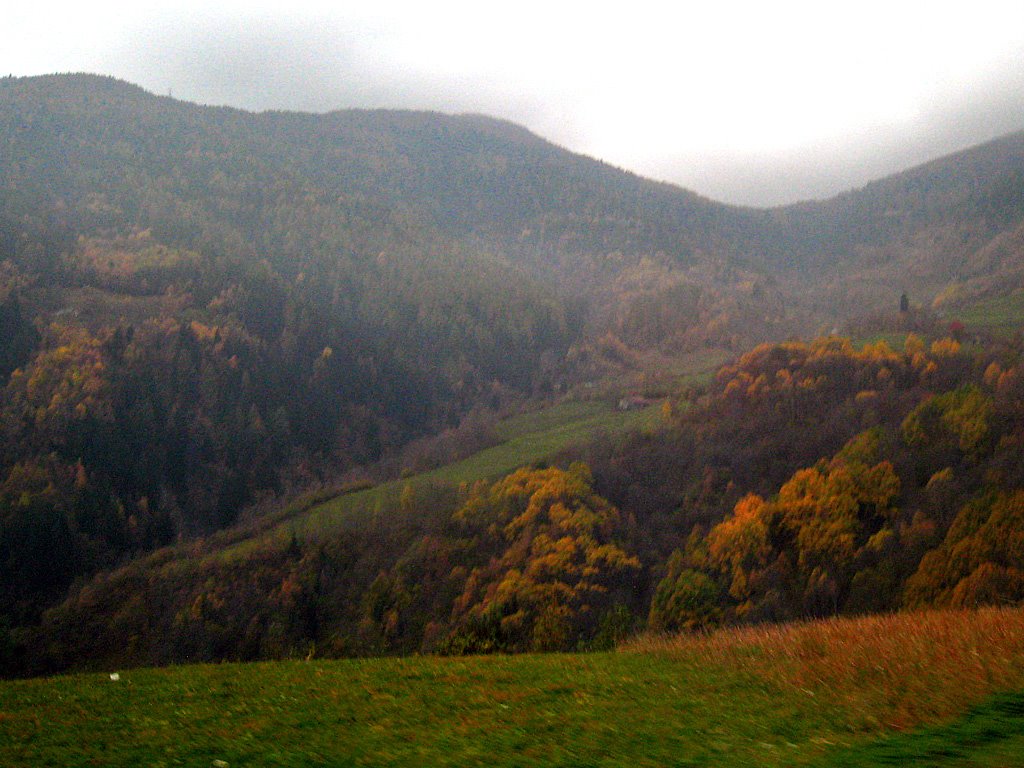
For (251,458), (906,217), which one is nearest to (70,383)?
(251,458)

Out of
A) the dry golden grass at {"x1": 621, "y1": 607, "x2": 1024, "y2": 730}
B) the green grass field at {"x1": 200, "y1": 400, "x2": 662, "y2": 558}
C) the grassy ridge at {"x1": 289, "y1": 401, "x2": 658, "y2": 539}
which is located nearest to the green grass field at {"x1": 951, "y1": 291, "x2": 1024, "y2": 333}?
the green grass field at {"x1": 200, "y1": 400, "x2": 662, "y2": 558}

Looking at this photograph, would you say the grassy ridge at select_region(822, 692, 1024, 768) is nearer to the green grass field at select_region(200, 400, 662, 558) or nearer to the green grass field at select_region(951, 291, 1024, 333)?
the green grass field at select_region(200, 400, 662, 558)

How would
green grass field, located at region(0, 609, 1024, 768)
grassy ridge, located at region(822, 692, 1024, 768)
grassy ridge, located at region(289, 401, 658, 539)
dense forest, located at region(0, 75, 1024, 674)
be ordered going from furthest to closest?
1. grassy ridge, located at region(289, 401, 658, 539)
2. dense forest, located at region(0, 75, 1024, 674)
3. green grass field, located at region(0, 609, 1024, 768)
4. grassy ridge, located at region(822, 692, 1024, 768)

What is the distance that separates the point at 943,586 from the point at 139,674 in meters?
17.7

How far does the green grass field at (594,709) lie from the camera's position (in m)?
6.57

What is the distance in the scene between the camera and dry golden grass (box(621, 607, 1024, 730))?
7.52 meters

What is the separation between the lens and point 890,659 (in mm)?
8945

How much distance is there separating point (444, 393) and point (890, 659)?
98.9m

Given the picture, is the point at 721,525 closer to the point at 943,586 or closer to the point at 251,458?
the point at 943,586

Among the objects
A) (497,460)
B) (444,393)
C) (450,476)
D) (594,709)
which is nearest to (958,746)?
(594,709)

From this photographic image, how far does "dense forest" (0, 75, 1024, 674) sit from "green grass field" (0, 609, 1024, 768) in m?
8.60

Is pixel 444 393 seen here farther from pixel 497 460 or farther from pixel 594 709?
pixel 594 709

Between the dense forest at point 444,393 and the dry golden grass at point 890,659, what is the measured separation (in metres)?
7.24

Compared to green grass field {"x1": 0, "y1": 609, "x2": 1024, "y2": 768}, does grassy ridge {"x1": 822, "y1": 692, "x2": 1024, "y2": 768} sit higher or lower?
higher
